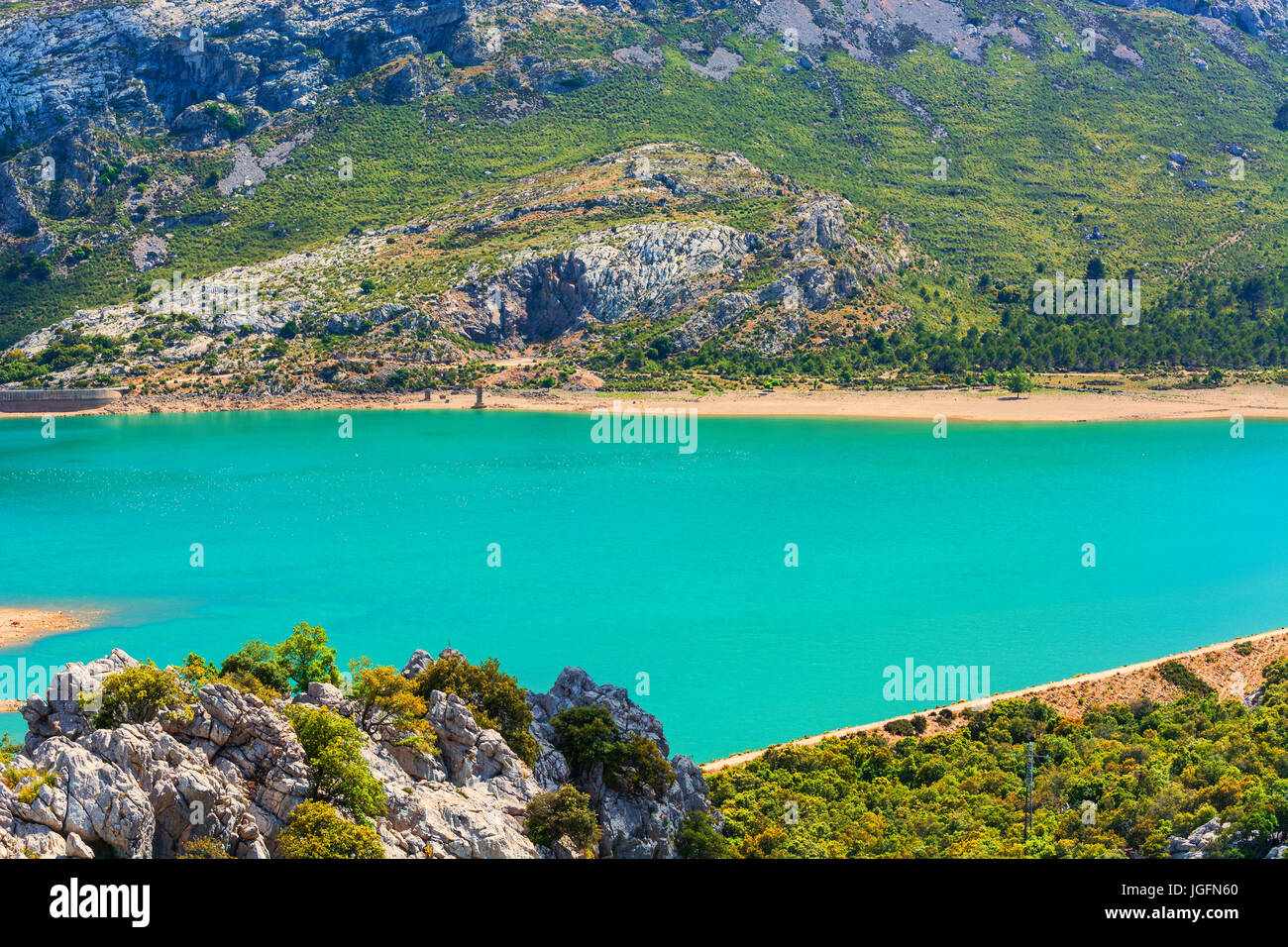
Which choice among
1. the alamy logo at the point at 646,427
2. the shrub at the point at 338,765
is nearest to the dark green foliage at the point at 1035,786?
the shrub at the point at 338,765

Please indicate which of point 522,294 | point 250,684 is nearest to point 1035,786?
point 250,684

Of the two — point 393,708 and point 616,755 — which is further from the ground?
point 393,708

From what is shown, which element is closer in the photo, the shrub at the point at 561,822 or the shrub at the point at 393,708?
the shrub at the point at 561,822

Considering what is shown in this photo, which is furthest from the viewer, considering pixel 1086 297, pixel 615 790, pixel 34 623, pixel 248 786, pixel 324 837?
pixel 1086 297

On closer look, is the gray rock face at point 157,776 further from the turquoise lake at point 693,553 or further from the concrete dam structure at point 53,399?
the concrete dam structure at point 53,399
